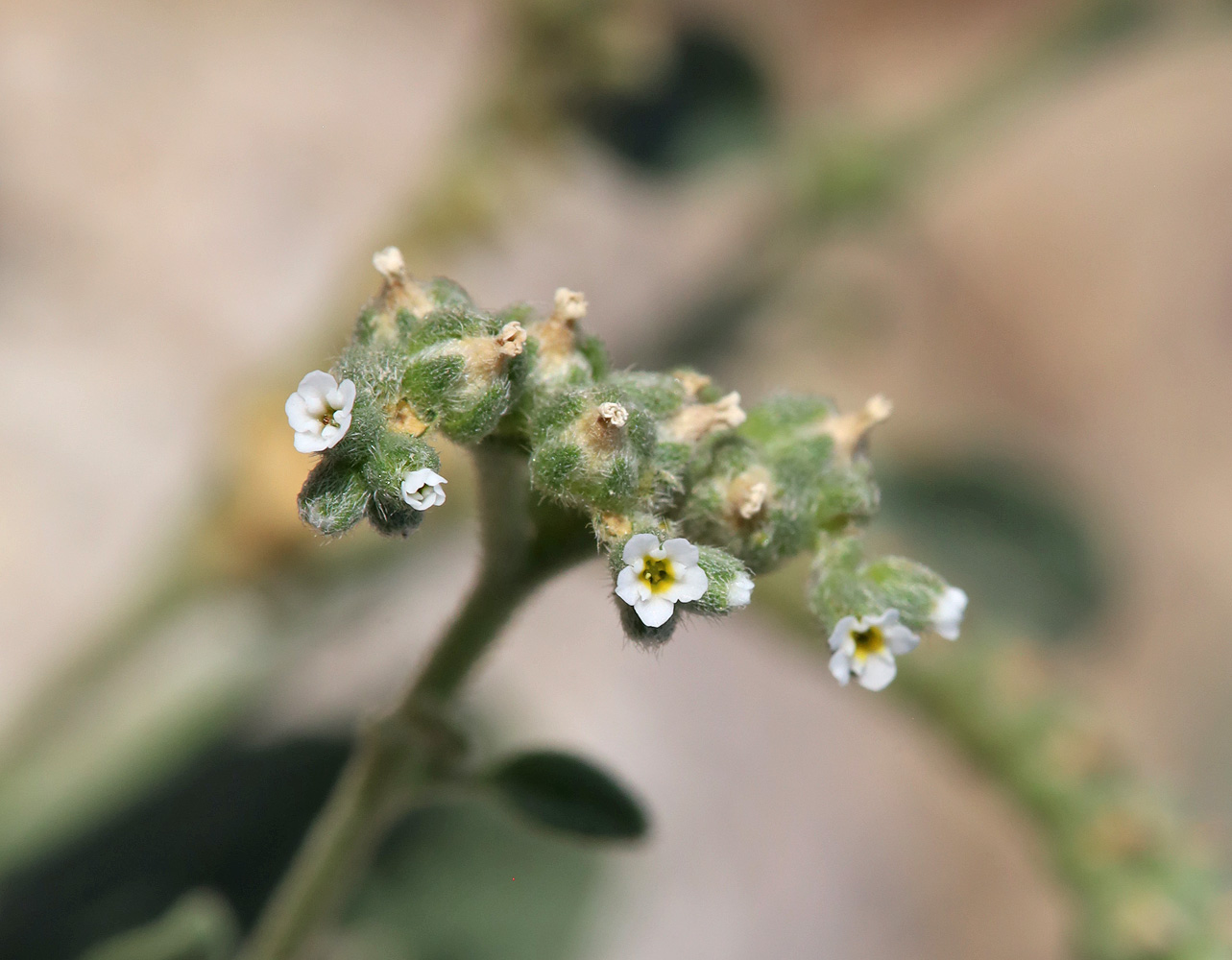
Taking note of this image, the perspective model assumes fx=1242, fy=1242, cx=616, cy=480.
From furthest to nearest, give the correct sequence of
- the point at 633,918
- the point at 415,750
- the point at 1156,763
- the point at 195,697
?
1. the point at 1156,763
2. the point at 633,918
3. the point at 195,697
4. the point at 415,750

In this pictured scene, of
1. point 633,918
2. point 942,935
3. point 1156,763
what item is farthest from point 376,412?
point 1156,763

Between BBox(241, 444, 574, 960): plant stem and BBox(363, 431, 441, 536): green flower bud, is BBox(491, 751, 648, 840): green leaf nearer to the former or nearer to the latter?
BBox(241, 444, 574, 960): plant stem

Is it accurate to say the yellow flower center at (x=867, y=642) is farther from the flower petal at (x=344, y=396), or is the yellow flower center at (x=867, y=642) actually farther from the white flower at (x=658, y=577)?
the flower petal at (x=344, y=396)

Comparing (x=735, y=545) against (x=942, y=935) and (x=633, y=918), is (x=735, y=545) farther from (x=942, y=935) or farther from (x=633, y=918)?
(x=942, y=935)

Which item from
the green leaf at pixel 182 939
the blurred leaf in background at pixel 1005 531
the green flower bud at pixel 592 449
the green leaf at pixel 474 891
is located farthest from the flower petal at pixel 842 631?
the blurred leaf in background at pixel 1005 531

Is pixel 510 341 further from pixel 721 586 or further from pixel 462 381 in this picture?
pixel 721 586
